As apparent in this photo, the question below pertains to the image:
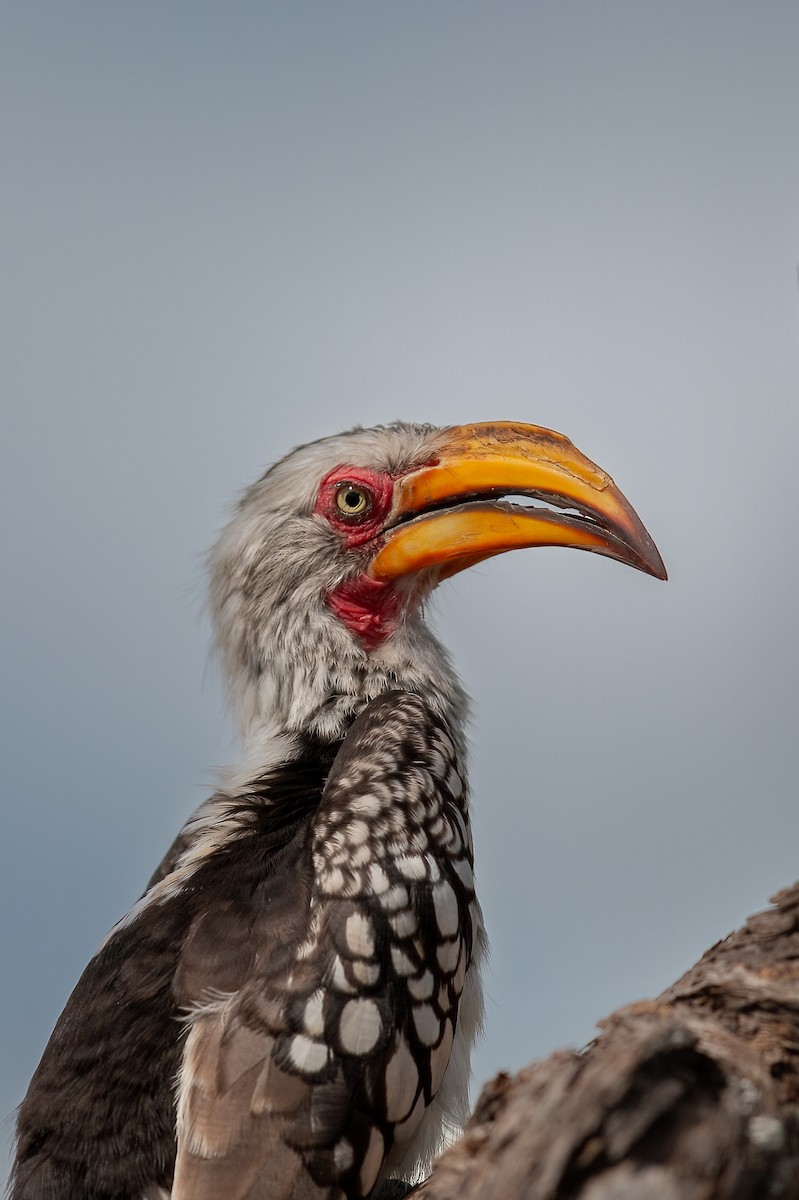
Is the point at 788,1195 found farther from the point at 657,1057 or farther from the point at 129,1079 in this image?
the point at 129,1079

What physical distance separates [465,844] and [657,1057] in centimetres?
223

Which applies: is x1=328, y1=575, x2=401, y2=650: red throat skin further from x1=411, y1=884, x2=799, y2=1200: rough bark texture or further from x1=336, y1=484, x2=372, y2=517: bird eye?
x1=411, y1=884, x2=799, y2=1200: rough bark texture

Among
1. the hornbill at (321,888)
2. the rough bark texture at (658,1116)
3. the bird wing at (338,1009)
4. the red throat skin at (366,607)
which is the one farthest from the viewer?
the red throat skin at (366,607)

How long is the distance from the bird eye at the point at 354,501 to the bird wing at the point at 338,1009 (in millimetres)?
1476

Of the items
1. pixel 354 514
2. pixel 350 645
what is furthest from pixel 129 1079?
pixel 354 514

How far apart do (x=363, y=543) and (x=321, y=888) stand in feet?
6.63

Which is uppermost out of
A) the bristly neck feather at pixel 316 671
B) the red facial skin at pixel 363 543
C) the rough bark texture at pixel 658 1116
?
the red facial skin at pixel 363 543

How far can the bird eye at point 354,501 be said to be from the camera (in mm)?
5387

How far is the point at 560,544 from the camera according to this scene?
504 cm

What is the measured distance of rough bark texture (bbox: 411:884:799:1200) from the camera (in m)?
2.05

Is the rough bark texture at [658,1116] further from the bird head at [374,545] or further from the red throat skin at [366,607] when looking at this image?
the red throat skin at [366,607]

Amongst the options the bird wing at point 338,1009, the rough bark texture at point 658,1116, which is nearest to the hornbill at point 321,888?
the bird wing at point 338,1009

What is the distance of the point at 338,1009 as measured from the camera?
140 inches

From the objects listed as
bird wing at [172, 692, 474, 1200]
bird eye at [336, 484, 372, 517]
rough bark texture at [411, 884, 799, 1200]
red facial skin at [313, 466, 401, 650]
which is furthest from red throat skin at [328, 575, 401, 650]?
rough bark texture at [411, 884, 799, 1200]
